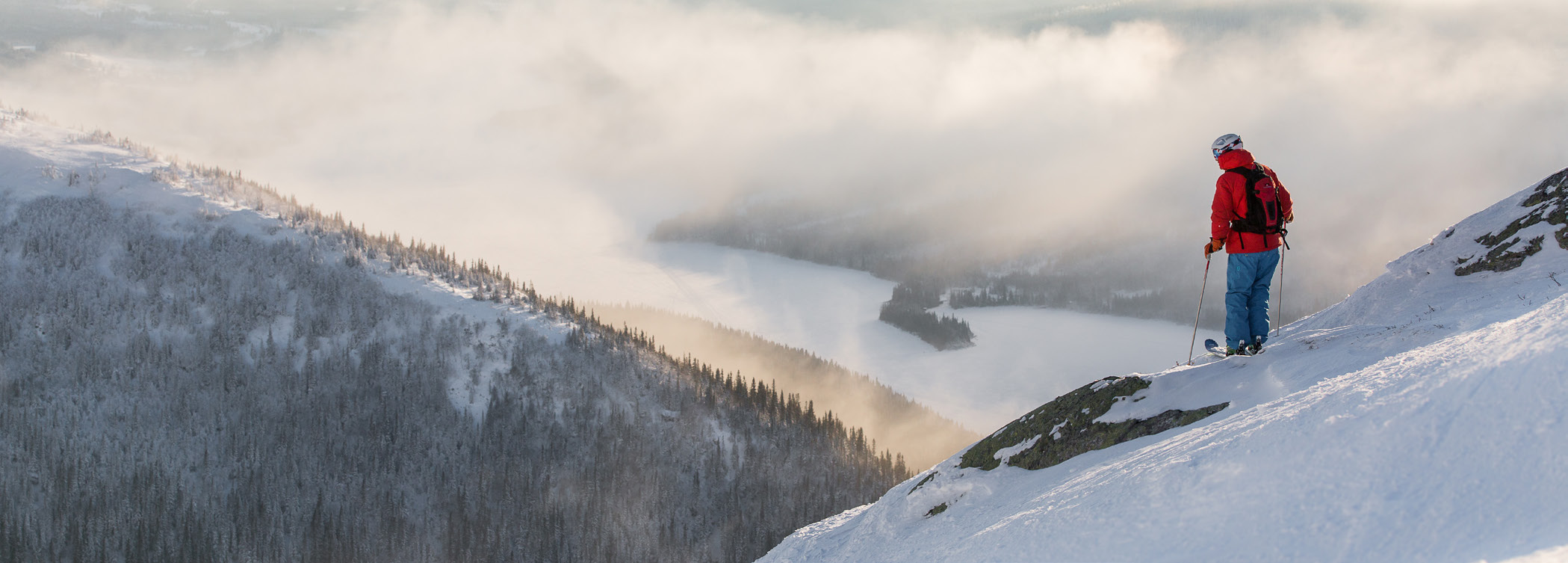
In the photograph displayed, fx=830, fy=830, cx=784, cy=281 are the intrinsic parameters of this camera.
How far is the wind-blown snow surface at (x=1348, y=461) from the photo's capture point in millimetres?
10391

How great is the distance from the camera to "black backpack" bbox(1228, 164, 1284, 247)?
20000mm

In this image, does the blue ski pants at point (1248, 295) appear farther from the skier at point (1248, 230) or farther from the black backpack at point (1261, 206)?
the black backpack at point (1261, 206)

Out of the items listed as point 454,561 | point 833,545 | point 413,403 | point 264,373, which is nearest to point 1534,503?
point 833,545

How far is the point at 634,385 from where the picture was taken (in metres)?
174

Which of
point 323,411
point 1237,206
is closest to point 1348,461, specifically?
point 1237,206

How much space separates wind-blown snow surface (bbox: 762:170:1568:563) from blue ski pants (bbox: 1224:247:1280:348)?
89 cm

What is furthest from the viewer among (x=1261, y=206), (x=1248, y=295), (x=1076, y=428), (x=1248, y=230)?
(x=1076, y=428)

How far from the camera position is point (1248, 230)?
20281 millimetres

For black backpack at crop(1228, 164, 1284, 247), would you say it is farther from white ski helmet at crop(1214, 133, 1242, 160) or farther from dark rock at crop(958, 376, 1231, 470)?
dark rock at crop(958, 376, 1231, 470)

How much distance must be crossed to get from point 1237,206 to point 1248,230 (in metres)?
0.69

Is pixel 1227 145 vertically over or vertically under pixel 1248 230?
over

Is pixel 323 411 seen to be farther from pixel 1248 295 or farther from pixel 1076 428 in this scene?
pixel 1248 295

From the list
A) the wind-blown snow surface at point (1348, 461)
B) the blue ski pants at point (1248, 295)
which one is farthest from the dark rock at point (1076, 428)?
the blue ski pants at point (1248, 295)

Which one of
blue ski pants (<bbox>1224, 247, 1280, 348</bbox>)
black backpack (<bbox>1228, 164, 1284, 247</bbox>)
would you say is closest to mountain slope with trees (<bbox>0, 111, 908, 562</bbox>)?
blue ski pants (<bbox>1224, 247, 1280, 348</bbox>)
